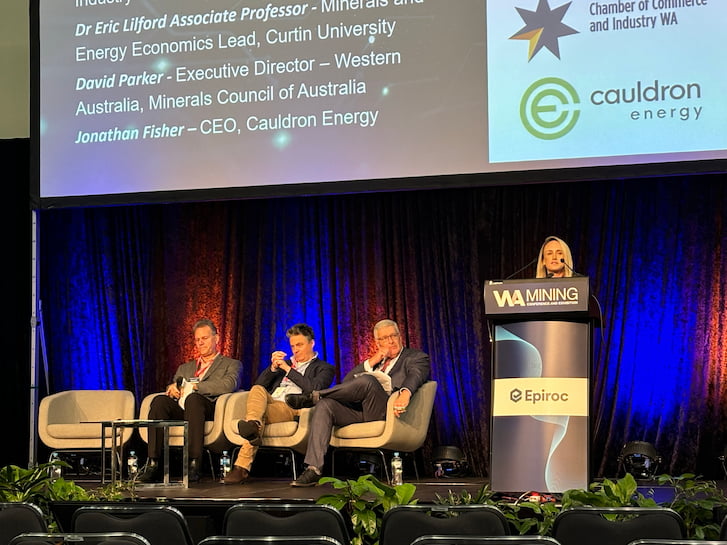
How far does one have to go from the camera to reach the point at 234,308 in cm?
767

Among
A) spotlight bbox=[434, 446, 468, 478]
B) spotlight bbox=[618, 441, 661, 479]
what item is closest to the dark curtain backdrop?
spotlight bbox=[434, 446, 468, 478]

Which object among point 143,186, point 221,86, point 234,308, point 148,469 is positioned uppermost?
point 221,86

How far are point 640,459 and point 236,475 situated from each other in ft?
7.76

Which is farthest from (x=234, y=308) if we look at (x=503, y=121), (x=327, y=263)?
(x=503, y=121)

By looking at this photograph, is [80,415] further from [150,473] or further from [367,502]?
[367,502]

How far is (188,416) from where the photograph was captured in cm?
624

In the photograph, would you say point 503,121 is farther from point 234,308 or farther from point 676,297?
point 234,308

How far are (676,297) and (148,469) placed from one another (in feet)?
11.1

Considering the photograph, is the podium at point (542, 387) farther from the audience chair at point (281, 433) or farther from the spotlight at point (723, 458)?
the spotlight at point (723, 458)

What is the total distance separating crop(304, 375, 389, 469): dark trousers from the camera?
592 centimetres

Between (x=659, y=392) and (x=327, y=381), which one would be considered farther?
(x=659, y=392)

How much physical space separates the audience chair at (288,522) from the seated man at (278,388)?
9.20 ft

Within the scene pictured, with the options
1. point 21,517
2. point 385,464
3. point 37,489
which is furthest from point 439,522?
point 385,464

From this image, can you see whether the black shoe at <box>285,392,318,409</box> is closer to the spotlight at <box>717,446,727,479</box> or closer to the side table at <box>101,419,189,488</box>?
the side table at <box>101,419,189,488</box>
